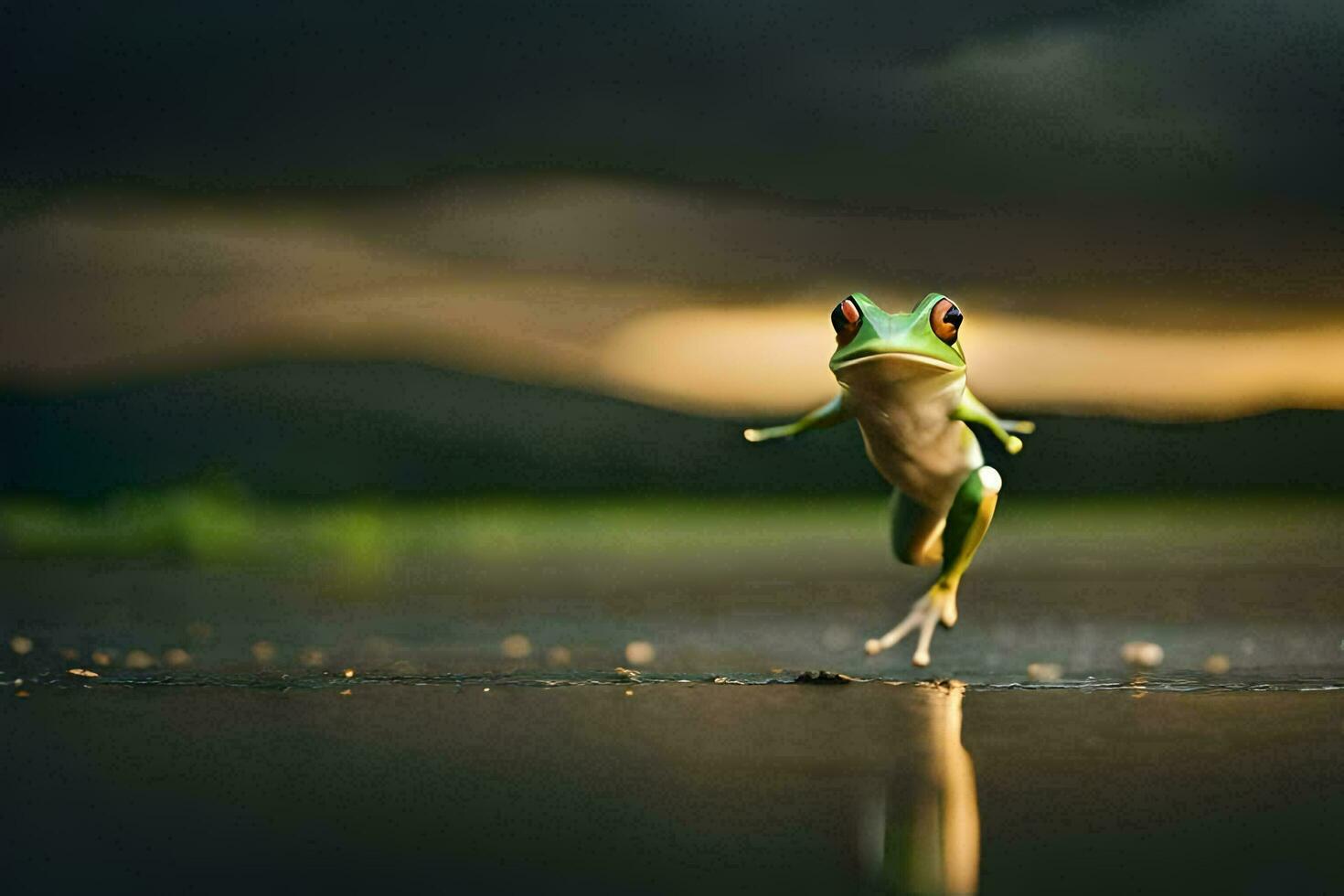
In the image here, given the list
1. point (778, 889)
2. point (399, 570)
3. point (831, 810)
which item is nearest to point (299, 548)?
point (399, 570)

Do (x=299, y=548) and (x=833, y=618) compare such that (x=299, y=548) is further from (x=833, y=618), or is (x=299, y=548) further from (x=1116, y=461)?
(x=1116, y=461)

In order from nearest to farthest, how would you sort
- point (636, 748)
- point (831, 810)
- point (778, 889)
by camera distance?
point (778, 889), point (831, 810), point (636, 748)

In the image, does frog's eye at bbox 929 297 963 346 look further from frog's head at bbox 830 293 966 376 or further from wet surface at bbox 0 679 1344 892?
wet surface at bbox 0 679 1344 892

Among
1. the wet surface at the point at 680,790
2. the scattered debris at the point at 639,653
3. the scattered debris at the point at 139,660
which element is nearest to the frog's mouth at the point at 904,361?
the wet surface at the point at 680,790

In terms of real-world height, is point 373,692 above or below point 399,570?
below

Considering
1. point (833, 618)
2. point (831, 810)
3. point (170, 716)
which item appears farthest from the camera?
point (833, 618)

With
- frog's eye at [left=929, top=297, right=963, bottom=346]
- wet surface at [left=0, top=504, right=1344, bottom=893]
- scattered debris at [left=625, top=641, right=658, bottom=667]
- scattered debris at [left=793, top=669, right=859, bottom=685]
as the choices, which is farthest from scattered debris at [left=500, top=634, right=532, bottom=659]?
frog's eye at [left=929, top=297, right=963, bottom=346]

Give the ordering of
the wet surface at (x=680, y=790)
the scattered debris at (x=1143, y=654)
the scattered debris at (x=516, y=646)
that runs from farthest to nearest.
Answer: the scattered debris at (x=516, y=646), the scattered debris at (x=1143, y=654), the wet surface at (x=680, y=790)

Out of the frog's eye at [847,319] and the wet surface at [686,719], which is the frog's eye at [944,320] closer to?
the frog's eye at [847,319]
